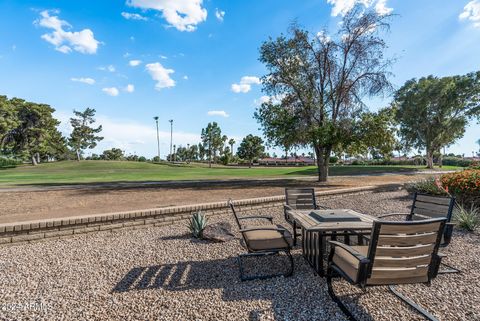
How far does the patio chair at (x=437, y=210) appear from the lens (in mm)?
4184

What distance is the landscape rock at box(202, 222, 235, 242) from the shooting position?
18.2 ft

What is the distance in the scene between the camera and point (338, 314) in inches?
116

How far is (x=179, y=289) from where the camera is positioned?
11.6 feet

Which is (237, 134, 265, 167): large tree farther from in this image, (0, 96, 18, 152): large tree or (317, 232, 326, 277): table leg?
(317, 232, 326, 277): table leg

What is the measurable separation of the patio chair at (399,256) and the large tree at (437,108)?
107 feet

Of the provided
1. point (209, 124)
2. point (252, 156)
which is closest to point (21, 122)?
point (209, 124)

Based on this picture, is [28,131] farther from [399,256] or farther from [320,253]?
[399,256]

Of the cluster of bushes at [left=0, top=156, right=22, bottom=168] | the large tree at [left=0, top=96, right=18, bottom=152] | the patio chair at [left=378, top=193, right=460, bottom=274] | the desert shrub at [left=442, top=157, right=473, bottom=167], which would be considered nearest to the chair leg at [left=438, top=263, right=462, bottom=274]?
the patio chair at [left=378, top=193, right=460, bottom=274]

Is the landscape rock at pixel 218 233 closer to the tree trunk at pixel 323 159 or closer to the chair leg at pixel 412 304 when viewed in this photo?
the chair leg at pixel 412 304

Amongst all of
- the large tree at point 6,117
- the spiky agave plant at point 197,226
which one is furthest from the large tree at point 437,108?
the large tree at point 6,117

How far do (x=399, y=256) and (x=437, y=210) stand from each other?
2.77 metres

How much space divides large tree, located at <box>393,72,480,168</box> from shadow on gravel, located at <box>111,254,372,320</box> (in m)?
32.5

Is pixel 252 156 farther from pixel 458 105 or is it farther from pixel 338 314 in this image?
pixel 338 314

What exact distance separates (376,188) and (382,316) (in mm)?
10031
